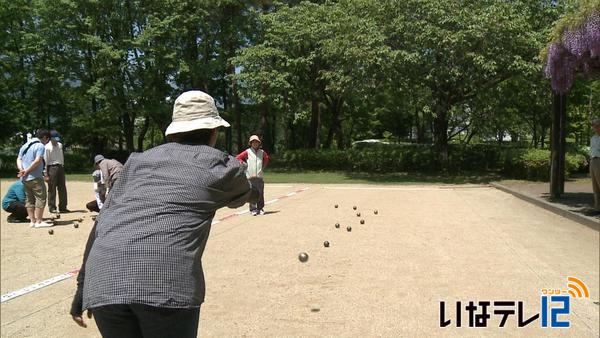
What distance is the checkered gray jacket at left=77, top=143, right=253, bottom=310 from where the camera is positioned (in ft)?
6.93

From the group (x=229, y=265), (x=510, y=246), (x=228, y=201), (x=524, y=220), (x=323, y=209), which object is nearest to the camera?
(x=228, y=201)

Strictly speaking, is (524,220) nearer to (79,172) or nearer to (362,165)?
(362,165)

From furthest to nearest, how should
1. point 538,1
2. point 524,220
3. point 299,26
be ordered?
point 299,26
point 538,1
point 524,220

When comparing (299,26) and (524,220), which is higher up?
(299,26)

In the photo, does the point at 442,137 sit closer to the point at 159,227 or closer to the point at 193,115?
the point at 193,115

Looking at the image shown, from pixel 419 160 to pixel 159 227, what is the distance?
83.6 ft

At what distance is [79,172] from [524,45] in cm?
2563

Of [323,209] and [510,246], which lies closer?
[510,246]

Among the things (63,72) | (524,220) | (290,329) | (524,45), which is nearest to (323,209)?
(524,220)

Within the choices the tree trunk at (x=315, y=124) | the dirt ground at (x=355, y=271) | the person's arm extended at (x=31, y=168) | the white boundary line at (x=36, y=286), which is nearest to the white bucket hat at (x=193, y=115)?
the dirt ground at (x=355, y=271)

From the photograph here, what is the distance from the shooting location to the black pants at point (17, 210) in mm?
10711

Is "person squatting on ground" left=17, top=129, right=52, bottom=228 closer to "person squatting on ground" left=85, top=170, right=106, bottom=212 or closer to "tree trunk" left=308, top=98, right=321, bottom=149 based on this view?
"person squatting on ground" left=85, top=170, right=106, bottom=212

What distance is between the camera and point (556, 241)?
8.13m

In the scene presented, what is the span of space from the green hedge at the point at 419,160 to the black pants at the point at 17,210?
706 inches
